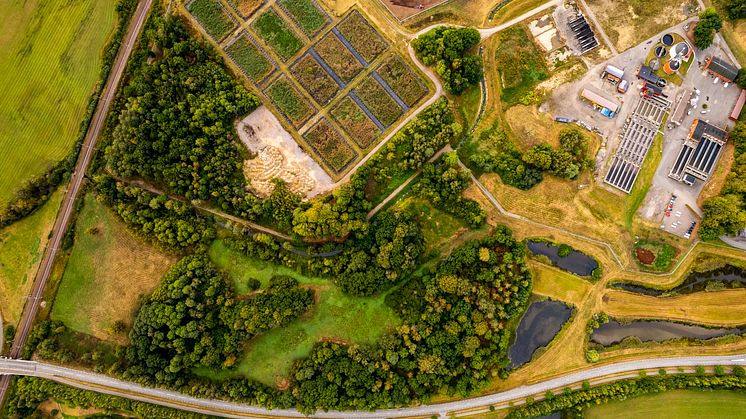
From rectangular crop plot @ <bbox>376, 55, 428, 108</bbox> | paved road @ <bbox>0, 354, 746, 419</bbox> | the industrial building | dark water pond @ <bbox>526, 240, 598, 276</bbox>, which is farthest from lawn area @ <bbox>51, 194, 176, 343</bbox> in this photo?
the industrial building

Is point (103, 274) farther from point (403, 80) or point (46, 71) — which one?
point (403, 80)

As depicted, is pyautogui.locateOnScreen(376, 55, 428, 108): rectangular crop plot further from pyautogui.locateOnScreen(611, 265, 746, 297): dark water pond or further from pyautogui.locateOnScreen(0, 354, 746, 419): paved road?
pyautogui.locateOnScreen(0, 354, 746, 419): paved road

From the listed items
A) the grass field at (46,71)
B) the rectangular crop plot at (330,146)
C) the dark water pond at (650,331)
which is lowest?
the dark water pond at (650,331)

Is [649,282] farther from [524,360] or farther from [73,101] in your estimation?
[73,101]

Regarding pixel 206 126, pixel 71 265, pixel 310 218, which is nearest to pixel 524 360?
pixel 310 218

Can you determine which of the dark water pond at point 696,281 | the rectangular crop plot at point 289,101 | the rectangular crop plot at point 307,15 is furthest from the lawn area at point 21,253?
the dark water pond at point 696,281

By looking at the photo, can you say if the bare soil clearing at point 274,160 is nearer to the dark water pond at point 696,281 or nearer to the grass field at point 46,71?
the grass field at point 46,71
